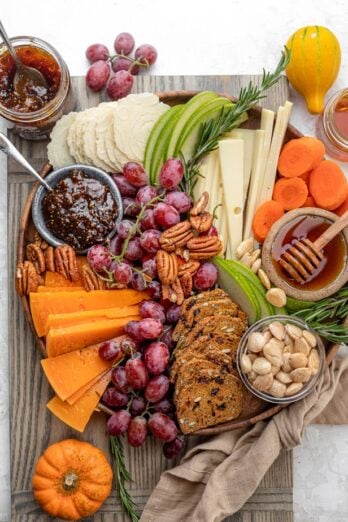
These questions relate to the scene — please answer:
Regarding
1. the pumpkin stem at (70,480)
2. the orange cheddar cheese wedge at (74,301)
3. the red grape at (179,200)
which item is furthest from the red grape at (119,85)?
the pumpkin stem at (70,480)

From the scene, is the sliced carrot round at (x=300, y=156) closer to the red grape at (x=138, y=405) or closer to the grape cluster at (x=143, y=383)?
the grape cluster at (x=143, y=383)

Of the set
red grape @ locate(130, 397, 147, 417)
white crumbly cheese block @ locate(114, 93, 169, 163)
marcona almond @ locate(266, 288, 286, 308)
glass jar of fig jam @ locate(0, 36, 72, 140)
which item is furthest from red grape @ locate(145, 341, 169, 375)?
glass jar of fig jam @ locate(0, 36, 72, 140)

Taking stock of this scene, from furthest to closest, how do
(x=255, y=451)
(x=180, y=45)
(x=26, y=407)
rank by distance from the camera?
1. (x=180, y=45)
2. (x=26, y=407)
3. (x=255, y=451)

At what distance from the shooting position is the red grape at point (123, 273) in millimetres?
1885

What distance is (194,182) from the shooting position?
6.55 ft

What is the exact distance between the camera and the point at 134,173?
191cm

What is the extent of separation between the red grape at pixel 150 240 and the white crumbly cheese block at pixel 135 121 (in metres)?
0.22

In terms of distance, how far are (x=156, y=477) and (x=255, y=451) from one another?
309 millimetres

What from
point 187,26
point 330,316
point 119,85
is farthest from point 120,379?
point 187,26

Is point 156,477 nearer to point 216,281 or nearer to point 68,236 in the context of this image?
point 216,281

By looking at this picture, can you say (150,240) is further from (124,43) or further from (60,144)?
(124,43)

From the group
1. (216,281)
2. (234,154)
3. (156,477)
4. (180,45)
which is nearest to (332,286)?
(216,281)

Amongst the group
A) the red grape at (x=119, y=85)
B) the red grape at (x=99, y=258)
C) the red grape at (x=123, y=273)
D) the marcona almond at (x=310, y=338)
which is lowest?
the marcona almond at (x=310, y=338)

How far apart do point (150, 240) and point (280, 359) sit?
0.47m
